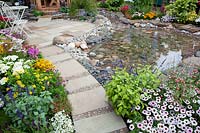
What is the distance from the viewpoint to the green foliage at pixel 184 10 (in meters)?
6.86

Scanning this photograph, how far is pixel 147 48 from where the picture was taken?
5145 mm

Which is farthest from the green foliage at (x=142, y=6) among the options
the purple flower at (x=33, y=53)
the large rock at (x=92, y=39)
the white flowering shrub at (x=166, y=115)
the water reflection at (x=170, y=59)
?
the white flowering shrub at (x=166, y=115)

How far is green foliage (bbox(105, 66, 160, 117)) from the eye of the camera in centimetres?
244

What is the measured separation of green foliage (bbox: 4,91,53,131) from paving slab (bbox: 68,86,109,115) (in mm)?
529

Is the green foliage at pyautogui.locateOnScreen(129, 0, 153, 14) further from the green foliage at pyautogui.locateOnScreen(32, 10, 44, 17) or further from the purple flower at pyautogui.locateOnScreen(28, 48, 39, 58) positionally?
the purple flower at pyautogui.locateOnScreen(28, 48, 39, 58)

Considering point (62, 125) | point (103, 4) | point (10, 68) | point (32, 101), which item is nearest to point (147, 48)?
point (10, 68)

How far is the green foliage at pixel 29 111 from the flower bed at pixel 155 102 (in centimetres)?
75

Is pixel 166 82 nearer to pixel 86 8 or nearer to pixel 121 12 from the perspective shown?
pixel 86 8

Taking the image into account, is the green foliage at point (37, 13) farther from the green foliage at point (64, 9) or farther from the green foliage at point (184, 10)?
the green foliage at point (184, 10)

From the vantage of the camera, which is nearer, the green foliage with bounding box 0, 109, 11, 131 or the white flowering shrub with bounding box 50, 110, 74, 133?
the white flowering shrub with bounding box 50, 110, 74, 133

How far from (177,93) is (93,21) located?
505 cm

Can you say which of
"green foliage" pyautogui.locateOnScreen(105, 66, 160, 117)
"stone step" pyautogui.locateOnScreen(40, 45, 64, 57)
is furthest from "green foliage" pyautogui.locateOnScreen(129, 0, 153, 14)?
"green foliage" pyautogui.locateOnScreen(105, 66, 160, 117)

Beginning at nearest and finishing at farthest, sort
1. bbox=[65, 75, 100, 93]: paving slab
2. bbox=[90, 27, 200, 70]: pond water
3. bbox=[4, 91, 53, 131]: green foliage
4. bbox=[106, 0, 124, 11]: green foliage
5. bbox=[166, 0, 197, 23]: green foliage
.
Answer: bbox=[4, 91, 53, 131]: green foliage
bbox=[65, 75, 100, 93]: paving slab
bbox=[90, 27, 200, 70]: pond water
bbox=[166, 0, 197, 23]: green foliage
bbox=[106, 0, 124, 11]: green foliage

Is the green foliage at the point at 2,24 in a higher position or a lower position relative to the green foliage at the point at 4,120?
higher
